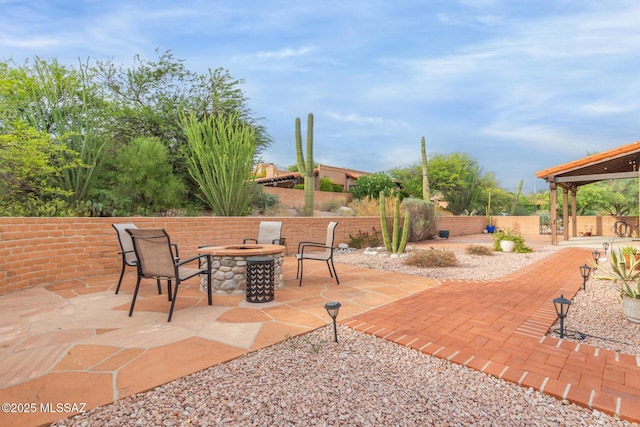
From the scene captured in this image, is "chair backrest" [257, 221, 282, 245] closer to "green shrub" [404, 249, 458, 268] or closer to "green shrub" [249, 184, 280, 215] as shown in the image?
"green shrub" [404, 249, 458, 268]

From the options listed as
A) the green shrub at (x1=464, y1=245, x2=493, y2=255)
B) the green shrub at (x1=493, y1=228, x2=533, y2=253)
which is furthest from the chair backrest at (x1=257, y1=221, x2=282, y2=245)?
the green shrub at (x1=493, y1=228, x2=533, y2=253)

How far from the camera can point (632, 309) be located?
11.2 feet

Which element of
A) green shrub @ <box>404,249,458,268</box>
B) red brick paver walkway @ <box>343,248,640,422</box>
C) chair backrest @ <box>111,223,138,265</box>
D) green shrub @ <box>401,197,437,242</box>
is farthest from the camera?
green shrub @ <box>401,197,437,242</box>

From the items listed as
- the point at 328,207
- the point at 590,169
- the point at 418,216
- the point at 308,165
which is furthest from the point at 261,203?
the point at 590,169

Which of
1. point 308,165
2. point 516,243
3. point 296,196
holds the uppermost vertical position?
point 308,165

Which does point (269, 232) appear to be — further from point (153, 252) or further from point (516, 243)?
point (516, 243)

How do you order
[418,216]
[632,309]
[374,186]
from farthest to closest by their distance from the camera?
1. [374,186]
2. [418,216]
3. [632,309]

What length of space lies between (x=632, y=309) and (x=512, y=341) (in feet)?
5.64

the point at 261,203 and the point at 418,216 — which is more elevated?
the point at 261,203

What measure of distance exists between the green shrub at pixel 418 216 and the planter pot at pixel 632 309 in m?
8.83

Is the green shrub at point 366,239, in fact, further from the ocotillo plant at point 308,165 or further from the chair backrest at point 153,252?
the chair backrest at point 153,252

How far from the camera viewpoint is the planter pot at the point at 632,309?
337 cm

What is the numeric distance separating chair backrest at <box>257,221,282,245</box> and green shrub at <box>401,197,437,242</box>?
7296 millimetres

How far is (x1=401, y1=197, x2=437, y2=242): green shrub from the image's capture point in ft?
40.7
